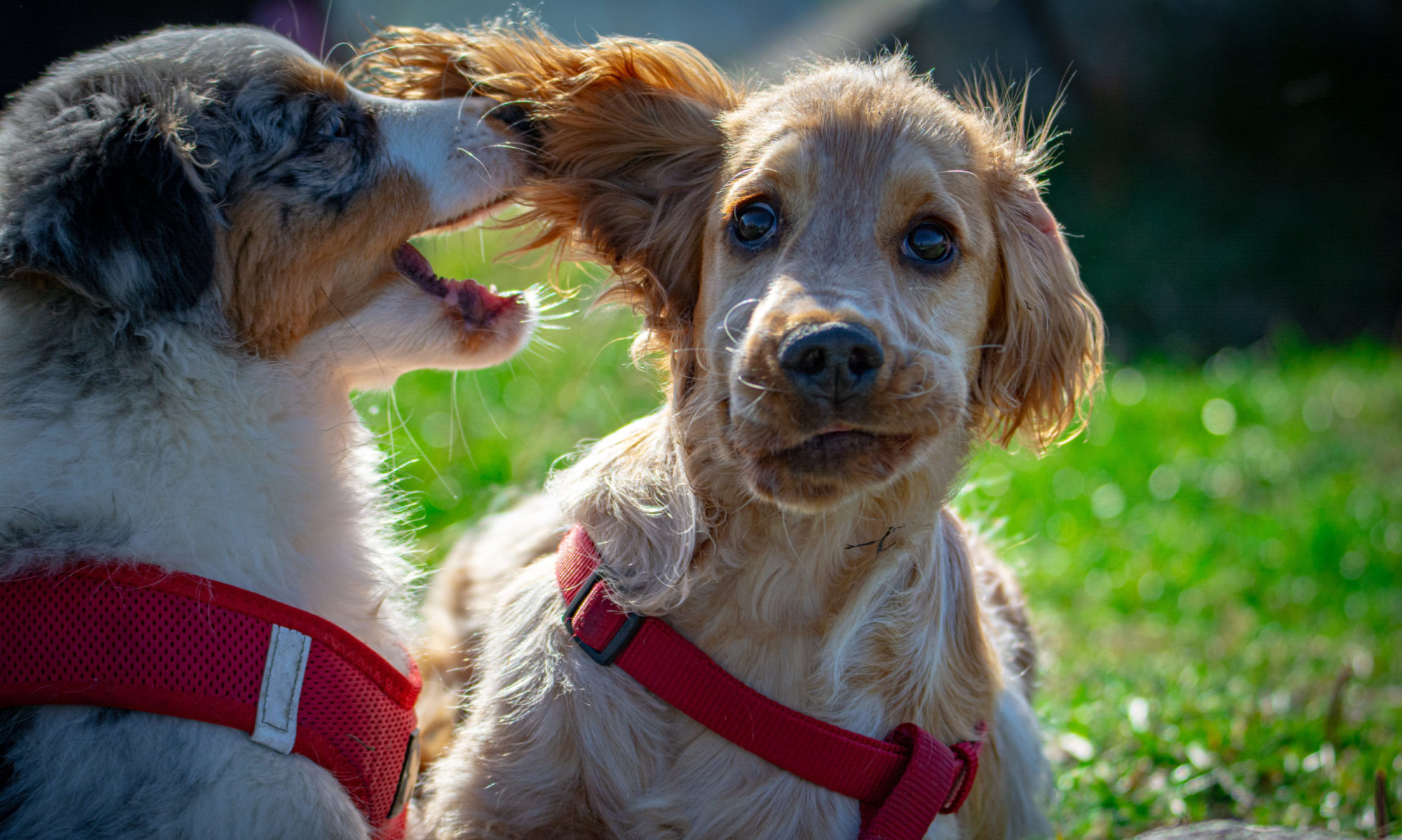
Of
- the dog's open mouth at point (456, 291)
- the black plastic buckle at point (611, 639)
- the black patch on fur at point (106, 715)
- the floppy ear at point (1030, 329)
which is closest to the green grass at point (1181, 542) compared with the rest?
the floppy ear at point (1030, 329)

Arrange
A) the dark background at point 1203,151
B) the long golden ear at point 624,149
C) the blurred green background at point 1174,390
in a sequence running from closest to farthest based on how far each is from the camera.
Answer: the long golden ear at point 624,149 < the blurred green background at point 1174,390 < the dark background at point 1203,151

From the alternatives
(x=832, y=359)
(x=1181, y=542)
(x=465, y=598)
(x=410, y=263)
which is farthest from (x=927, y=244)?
Answer: (x=1181, y=542)

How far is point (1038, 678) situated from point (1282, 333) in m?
7.31

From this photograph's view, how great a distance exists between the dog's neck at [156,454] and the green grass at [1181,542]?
627 millimetres

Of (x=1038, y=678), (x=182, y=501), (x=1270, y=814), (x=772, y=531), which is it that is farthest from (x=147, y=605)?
(x=1270, y=814)

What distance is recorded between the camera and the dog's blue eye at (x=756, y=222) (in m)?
2.64

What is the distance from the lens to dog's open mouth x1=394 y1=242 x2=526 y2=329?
2.96 metres

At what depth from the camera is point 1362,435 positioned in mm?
7375

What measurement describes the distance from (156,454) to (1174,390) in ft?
23.9

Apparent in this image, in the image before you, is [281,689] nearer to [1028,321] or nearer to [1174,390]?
[1028,321]

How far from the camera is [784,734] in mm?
2543

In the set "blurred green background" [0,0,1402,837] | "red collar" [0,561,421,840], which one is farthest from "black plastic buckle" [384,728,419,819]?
"blurred green background" [0,0,1402,837]

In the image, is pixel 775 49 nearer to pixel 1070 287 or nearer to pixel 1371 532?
pixel 1371 532

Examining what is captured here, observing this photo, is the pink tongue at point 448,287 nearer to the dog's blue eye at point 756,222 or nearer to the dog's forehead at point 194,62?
the dog's forehead at point 194,62
